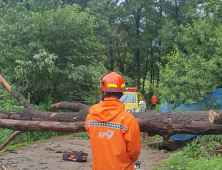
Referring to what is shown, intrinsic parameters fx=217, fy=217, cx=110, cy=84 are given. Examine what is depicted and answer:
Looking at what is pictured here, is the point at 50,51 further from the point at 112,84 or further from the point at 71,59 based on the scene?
the point at 112,84


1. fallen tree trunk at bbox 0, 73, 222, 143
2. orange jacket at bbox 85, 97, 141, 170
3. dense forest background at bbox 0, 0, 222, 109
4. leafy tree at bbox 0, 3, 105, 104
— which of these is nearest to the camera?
orange jacket at bbox 85, 97, 141, 170

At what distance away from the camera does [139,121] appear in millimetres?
3406

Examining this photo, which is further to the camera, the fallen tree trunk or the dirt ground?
the dirt ground

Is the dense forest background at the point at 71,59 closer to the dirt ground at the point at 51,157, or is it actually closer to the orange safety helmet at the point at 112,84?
the dirt ground at the point at 51,157

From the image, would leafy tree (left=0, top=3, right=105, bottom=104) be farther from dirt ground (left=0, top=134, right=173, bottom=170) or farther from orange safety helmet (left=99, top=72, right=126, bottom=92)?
orange safety helmet (left=99, top=72, right=126, bottom=92)

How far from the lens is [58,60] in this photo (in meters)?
10.5

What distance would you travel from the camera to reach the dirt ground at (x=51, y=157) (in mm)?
6633

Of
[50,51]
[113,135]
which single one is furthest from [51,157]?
[113,135]

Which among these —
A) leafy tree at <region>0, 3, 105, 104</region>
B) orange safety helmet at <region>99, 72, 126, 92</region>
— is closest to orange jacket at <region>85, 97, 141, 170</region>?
orange safety helmet at <region>99, 72, 126, 92</region>

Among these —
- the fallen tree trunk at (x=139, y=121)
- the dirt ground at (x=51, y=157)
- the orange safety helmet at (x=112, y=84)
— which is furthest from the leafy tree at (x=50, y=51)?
the orange safety helmet at (x=112, y=84)

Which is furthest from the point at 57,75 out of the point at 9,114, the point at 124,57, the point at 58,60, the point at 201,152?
the point at 124,57

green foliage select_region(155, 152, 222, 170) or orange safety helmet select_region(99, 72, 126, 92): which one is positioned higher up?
orange safety helmet select_region(99, 72, 126, 92)

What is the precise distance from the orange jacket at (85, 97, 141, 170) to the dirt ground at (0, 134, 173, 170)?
15.1ft

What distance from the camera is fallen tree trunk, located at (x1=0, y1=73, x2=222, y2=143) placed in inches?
125
